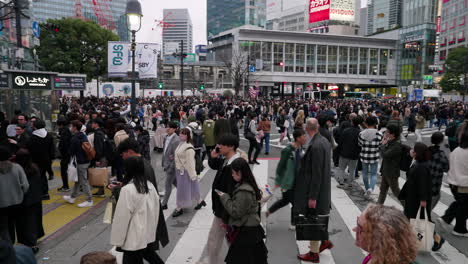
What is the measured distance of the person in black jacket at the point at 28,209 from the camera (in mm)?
5145

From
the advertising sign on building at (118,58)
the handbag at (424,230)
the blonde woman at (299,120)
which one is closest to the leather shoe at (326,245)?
the handbag at (424,230)

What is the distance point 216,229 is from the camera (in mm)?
4379

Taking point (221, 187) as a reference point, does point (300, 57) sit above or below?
above

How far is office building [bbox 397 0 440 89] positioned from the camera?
269 ft

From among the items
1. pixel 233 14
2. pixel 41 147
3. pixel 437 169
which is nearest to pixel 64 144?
pixel 41 147

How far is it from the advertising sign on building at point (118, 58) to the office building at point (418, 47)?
71.5m

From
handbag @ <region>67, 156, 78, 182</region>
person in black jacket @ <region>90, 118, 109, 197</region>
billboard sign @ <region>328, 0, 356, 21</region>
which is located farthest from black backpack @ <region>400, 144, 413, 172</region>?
billboard sign @ <region>328, 0, 356, 21</region>

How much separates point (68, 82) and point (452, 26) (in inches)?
3451

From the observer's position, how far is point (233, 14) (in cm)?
18112

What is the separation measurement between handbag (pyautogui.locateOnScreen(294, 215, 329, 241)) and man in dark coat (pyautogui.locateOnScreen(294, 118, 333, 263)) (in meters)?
0.09

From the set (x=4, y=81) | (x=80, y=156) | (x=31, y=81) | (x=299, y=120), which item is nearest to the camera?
(x=80, y=156)

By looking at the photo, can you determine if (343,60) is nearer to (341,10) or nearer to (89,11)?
(341,10)

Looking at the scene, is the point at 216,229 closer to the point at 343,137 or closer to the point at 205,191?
the point at 205,191

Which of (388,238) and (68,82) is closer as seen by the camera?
(388,238)
